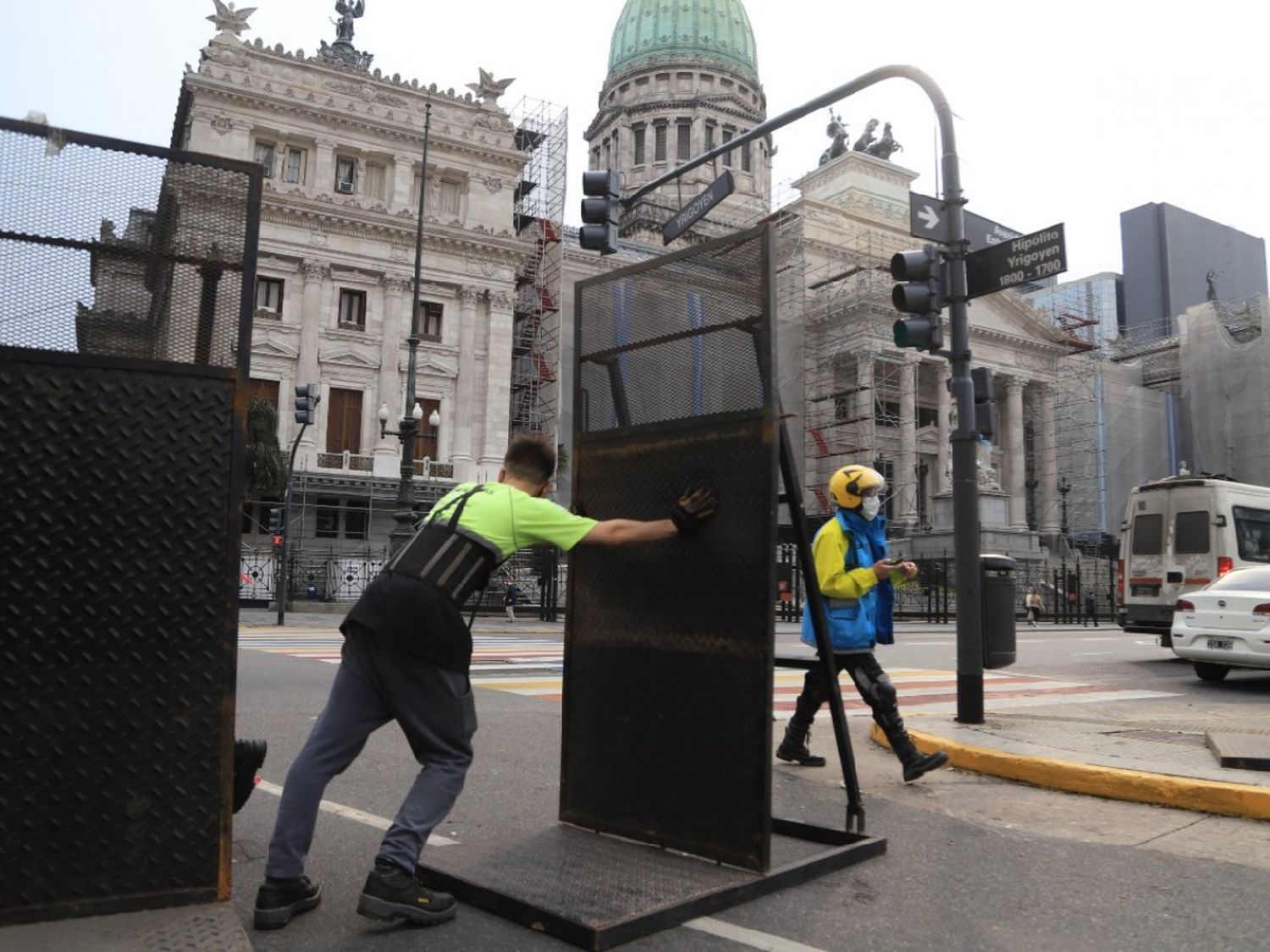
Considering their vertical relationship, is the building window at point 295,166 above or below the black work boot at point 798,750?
above

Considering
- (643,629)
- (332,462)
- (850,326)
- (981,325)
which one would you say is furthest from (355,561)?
(981,325)

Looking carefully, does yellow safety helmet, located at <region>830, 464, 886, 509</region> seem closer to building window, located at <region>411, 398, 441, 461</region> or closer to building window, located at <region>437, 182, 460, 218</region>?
building window, located at <region>411, 398, 441, 461</region>

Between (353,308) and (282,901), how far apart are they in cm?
4220

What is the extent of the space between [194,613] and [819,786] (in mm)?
3929

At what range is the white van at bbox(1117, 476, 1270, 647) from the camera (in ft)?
55.0

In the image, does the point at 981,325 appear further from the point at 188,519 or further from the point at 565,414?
the point at 188,519

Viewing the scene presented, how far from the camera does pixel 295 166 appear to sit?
140 feet

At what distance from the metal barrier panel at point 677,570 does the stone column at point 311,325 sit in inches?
1523

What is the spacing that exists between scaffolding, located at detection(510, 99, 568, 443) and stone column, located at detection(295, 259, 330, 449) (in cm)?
1067

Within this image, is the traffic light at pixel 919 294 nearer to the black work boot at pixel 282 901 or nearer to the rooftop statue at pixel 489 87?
the black work boot at pixel 282 901

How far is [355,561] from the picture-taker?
35.5 m

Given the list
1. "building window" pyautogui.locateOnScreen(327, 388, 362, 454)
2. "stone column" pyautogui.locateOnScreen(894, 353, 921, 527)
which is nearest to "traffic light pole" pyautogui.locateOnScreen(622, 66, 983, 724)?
"building window" pyautogui.locateOnScreen(327, 388, 362, 454)

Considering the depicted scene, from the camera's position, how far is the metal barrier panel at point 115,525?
3102mm

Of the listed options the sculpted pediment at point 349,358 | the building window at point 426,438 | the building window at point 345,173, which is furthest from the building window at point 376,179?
the building window at point 426,438
